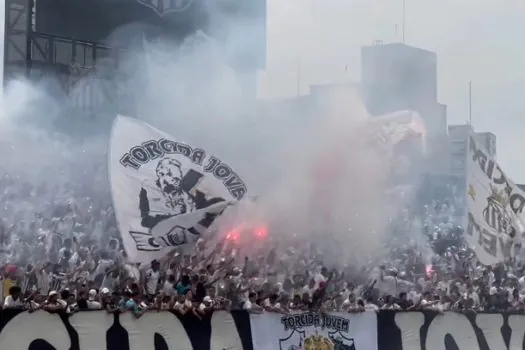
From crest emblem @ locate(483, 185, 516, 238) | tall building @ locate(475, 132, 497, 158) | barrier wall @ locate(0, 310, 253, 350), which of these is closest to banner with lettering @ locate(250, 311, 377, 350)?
barrier wall @ locate(0, 310, 253, 350)

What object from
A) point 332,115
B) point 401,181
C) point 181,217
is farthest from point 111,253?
point 401,181

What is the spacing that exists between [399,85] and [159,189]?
2372cm

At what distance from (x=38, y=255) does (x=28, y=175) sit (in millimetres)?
3467

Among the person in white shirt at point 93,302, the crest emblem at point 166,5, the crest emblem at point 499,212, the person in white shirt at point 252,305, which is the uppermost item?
the crest emblem at point 166,5

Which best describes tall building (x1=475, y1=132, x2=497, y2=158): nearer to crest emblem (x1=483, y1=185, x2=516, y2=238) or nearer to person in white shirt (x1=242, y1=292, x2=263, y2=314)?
crest emblem (x1=483, y1=185, x2=516, y2=238)

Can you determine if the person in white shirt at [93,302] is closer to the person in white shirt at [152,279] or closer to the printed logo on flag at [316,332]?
the person in white shirt at [152,279]

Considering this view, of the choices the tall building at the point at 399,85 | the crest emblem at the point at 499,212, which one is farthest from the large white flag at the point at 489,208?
the tall building at the point at 399,85

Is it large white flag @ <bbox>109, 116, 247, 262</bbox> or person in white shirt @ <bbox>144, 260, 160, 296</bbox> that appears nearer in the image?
large white flag @ <bbox>109, 116, 247, 262</bbox>

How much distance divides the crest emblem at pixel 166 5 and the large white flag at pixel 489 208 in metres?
9.52

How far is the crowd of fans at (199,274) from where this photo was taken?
39.9ft

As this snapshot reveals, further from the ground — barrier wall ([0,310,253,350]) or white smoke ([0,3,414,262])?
white smoke ([0,3,414,262])

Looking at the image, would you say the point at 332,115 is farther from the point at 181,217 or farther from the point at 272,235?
the point at 181,217

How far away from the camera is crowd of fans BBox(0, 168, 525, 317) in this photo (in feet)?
39.9

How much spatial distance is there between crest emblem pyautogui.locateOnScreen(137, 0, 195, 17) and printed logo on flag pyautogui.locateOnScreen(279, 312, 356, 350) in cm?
1150
